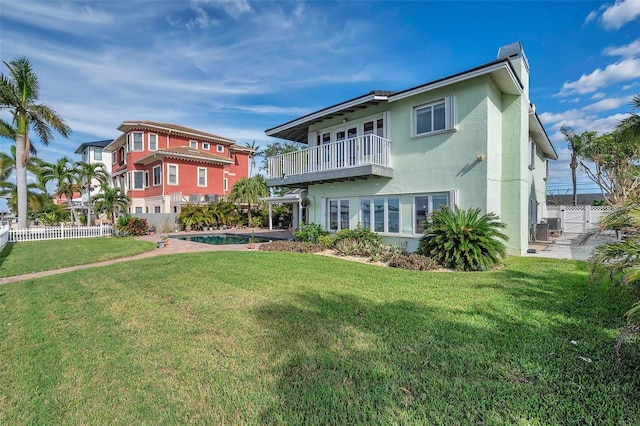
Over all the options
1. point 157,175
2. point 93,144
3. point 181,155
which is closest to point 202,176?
point 181,155

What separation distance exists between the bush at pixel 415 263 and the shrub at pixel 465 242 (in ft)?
0.87

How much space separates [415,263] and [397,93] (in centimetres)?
714

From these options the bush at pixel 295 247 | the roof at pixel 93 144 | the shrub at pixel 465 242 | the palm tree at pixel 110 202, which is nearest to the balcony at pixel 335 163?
the bush at pixel 295 247

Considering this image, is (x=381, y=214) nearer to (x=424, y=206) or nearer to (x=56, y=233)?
(x=424, y=206)

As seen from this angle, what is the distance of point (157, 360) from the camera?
11.8 feet

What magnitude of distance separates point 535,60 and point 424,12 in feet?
18.7

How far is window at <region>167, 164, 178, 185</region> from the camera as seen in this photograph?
28531mm

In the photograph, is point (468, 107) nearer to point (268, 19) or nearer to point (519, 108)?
point (519, 108)

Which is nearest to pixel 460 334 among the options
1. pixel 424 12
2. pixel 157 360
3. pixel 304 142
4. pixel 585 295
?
pixel 585 295

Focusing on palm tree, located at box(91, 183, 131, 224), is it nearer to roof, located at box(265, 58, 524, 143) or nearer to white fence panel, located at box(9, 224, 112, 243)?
white fence panel, located at box(9, 224, 112, 243)

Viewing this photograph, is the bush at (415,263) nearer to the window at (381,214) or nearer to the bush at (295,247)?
the window at (381,214)

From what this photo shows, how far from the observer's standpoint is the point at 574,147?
99.6ft

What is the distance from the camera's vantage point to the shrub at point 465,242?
8.88 meters

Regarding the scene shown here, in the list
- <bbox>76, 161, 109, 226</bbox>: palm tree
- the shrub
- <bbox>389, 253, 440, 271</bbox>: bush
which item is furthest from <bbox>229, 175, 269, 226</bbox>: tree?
the shrub
